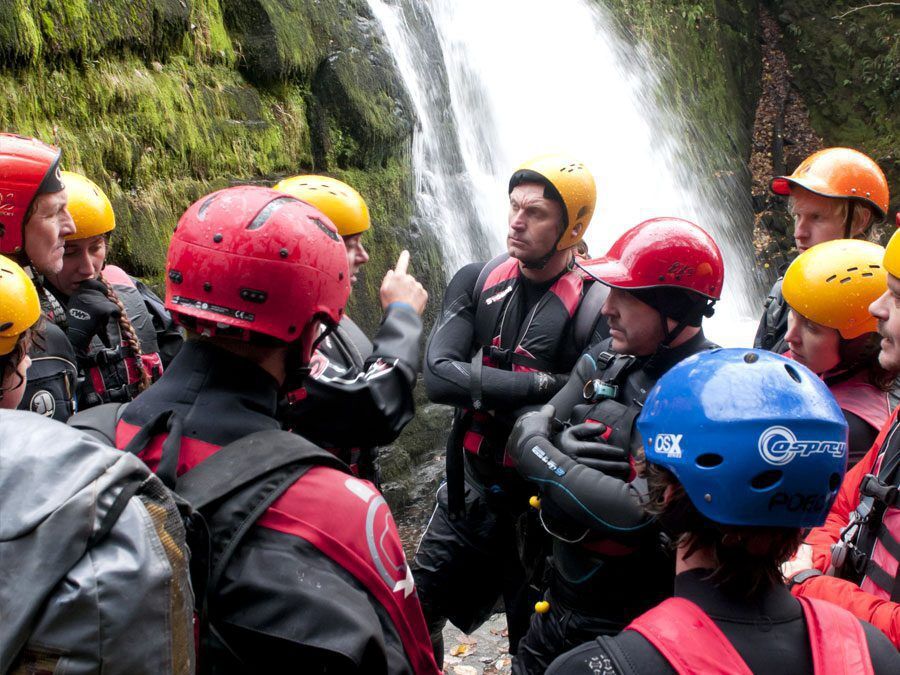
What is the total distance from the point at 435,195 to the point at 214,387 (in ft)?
26.9

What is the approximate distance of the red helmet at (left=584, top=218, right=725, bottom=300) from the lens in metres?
2.94

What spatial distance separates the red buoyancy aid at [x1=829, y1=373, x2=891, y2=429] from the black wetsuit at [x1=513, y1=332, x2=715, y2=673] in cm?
50

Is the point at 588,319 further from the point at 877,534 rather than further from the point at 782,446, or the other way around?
the point at 782,446

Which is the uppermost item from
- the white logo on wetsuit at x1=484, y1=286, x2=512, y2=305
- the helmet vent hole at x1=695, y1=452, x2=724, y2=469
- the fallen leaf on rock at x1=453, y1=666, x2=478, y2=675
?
the helmet vent hole at x1=695, y1=452, x2=724, y2=469

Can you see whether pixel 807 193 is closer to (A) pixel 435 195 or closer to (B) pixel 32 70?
(B) pixel 32 70

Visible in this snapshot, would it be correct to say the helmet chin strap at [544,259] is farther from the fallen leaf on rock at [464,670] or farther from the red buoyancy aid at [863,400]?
the fallen leaf on rock at [464,670]

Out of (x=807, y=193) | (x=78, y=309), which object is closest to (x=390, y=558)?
(x=78, y=309)

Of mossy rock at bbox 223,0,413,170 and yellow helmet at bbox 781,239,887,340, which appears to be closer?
yellow helmet at bbox 781,239,887,340

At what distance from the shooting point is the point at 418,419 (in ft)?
25.7

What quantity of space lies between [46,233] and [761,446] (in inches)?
108

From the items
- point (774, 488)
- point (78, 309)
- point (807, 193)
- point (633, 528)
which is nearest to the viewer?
point (774, 488)

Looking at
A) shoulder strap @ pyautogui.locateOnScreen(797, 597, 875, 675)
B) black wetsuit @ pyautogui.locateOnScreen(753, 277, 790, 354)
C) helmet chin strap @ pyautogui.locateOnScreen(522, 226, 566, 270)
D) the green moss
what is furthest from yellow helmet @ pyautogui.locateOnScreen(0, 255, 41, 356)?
the green moss

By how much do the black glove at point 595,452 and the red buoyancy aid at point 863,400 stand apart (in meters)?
0.86

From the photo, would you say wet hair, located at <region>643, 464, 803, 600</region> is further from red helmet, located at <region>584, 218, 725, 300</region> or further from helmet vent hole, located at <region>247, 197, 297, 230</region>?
red helmet, located at <region>584, 218, 725, 300</region>
